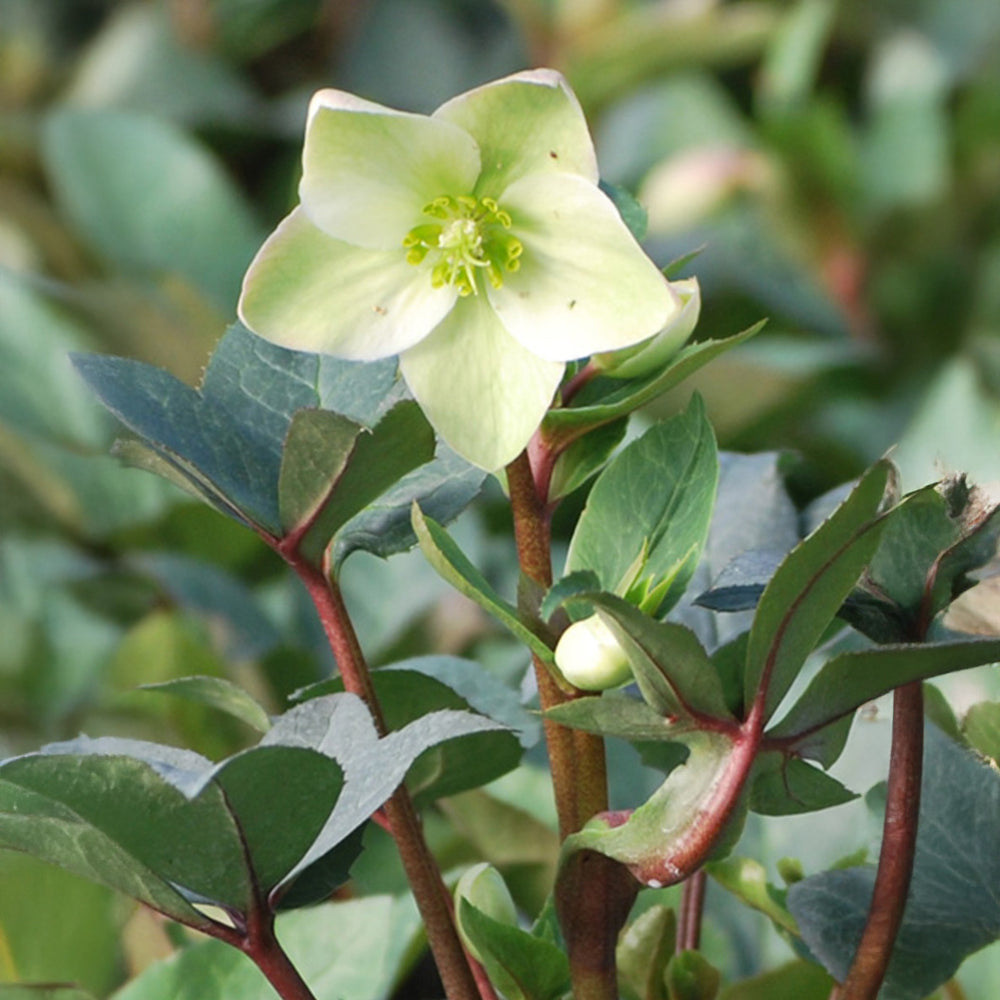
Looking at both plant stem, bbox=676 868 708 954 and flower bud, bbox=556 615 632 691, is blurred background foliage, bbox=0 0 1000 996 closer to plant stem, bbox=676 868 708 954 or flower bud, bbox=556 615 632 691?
plant stem, bbox=676 868 708 954

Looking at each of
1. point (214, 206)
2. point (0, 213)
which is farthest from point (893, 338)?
point (0, 213)

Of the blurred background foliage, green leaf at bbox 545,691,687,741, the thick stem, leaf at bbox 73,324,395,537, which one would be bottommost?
the blurred background foliage

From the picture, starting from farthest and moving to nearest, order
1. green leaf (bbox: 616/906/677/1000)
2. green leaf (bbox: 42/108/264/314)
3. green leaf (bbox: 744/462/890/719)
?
green leaf (bbox: 42/108/264/314) → green leaf (bbox: 616/906/677/1000) → green leaf (bbox: 744/462/890/719)

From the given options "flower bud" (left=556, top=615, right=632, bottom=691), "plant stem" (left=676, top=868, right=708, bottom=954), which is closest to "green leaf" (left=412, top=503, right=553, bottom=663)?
"flower bud" (left=556, top=615, right=632, bottom=691)

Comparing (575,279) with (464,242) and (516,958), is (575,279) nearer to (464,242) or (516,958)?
(464,242)

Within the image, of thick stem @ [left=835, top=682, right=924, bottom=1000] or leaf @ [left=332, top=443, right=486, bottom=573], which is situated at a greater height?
leaf @ [left=332, top=443, right=486, bottom=573]

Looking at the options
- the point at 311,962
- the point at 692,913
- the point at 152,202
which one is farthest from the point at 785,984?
the point at 152,202

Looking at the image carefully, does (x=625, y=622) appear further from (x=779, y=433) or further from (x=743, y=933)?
(x=779, y=433)
